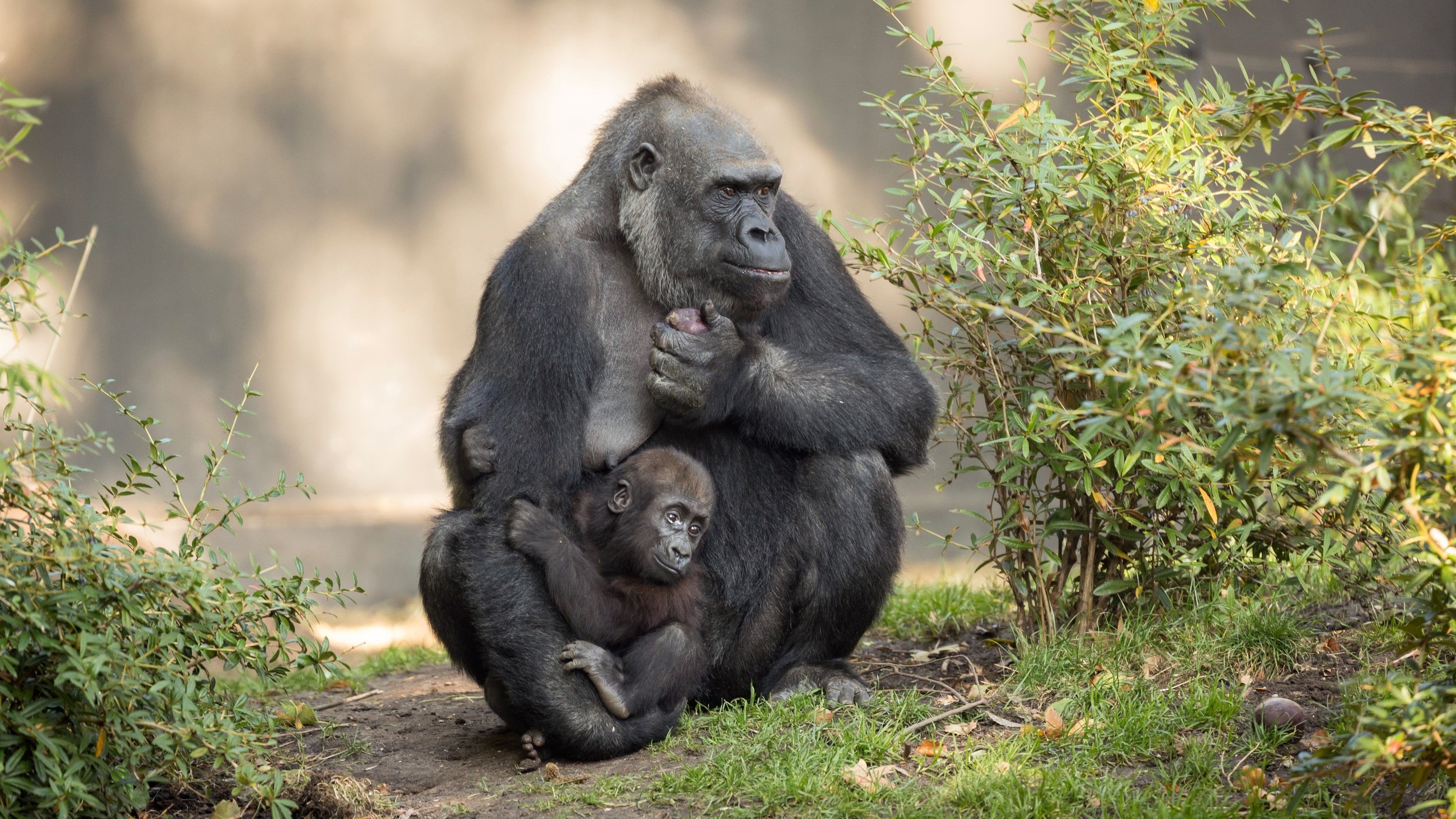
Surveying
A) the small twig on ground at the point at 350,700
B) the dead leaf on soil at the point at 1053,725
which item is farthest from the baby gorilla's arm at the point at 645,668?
the small twig on ground at the point at 350,700

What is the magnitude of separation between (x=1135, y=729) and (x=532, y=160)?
5222 mm

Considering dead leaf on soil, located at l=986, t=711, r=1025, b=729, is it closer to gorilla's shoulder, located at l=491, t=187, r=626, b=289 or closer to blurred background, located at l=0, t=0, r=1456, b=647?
gorilla's shoulder, located at l=491, t=187, r=626, b=289

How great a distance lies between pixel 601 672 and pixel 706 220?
1.48 metres

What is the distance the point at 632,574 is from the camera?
12.6 ft

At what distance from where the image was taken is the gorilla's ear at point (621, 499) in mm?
3881

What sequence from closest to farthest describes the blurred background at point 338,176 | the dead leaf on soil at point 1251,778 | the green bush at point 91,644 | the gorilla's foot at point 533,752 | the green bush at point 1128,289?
the green bush at point 91,644 → the dead leaf on soil at point 1251,778 → the green bush at point 1128,289 → the gorilla's foot at point 533,752 → the blurred background at point 338,176

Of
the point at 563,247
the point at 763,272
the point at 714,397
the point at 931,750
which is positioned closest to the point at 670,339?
the point at 714,397

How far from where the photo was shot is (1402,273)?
2719 millimetres

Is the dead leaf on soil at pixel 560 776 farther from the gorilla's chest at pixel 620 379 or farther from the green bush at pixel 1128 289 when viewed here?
the green bush at pixel 1128 289

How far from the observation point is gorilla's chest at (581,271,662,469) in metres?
4.07

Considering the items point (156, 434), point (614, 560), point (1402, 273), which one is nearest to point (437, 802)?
point (614, 560)

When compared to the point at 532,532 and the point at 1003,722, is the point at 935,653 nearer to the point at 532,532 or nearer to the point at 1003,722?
the point at 1003,722

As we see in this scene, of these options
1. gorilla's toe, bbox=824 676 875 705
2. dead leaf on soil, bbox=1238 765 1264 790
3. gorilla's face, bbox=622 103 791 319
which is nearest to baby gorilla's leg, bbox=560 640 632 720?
gorilla's toe, bbox=824 676 875 705

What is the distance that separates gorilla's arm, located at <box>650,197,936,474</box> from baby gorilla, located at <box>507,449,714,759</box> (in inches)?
9.8
